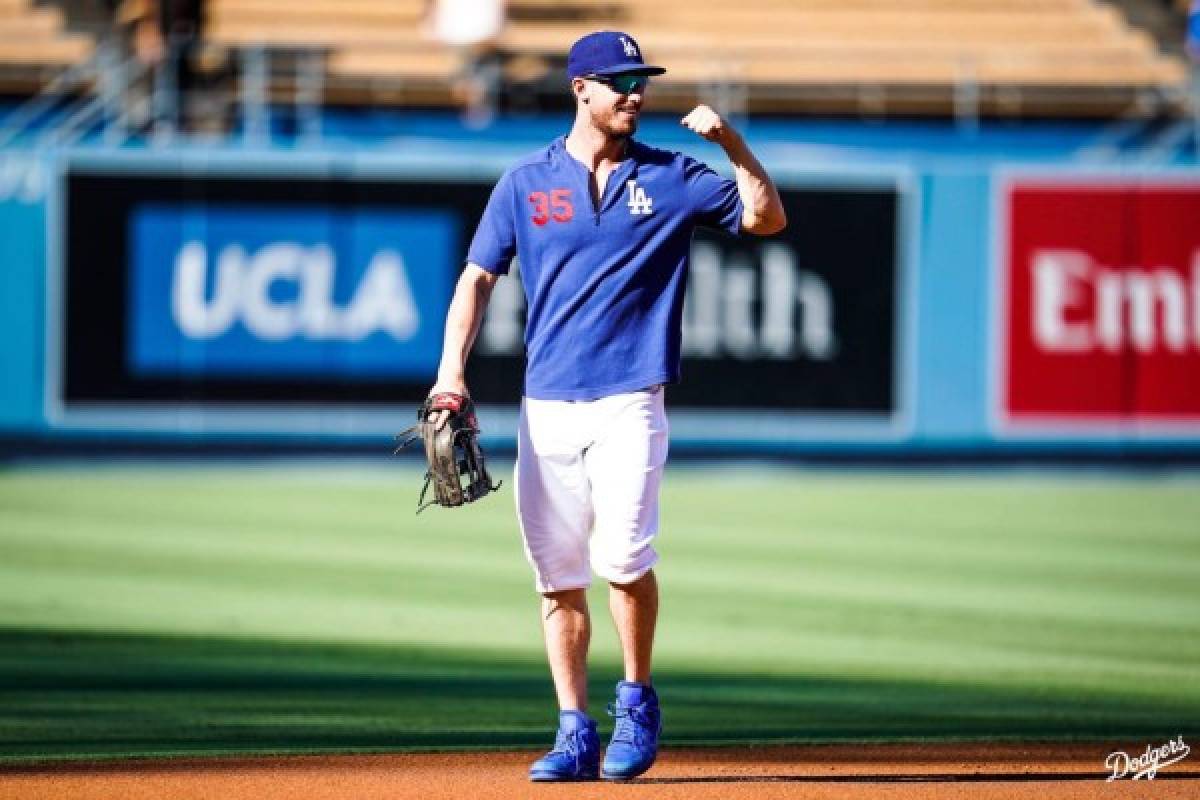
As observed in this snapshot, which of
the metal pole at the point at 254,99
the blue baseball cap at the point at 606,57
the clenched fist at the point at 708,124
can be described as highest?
the metal pole at the point at 254,99

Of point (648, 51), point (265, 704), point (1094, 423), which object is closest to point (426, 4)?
point (648, 51)

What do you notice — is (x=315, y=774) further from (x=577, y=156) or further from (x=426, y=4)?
(x=426, y=4)

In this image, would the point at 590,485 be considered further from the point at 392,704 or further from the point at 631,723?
the point at 392,704

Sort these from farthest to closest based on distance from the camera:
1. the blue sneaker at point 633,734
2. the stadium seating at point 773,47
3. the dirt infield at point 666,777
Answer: the stadium seating at point 773,47 < the blue sneaker at point 633,734 < the dirt infield at point 666,777

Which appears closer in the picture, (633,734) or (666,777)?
(633,734)

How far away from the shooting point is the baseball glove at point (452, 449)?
248 inches

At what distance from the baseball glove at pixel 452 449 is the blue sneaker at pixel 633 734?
71 centimetres

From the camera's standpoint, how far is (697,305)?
61.3ft

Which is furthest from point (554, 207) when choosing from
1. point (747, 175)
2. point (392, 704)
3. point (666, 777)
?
point (392, 704)

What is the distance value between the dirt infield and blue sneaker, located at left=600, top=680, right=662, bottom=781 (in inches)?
2.2

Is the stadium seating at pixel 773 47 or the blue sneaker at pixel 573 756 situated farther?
the stadium seating at pixel 773 47

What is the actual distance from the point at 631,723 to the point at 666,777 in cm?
23

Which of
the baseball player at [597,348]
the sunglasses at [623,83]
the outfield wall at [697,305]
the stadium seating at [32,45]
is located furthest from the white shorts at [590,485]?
the stadium seating at [32,45]

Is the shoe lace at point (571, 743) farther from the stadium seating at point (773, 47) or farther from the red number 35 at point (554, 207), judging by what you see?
the stadium seating at point (773, 47)
